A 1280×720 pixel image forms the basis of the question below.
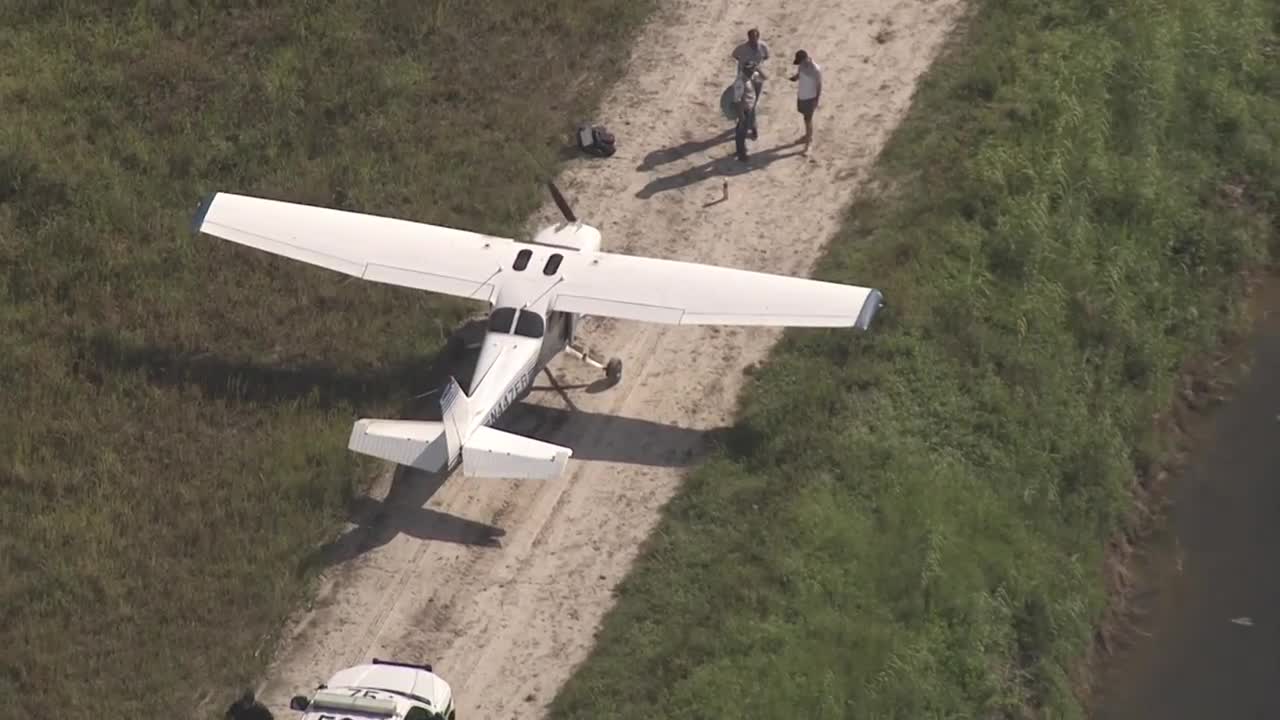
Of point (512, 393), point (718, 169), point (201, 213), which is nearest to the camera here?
point (512, 393)

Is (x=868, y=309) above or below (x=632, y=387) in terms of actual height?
above

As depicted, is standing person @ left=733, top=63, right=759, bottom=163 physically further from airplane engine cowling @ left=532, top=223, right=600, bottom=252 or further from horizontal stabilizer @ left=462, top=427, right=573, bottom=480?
horizontal stabilizer @ left=462, top=427, right=573, bottom=480

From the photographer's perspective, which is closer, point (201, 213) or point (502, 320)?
point (502, 320)

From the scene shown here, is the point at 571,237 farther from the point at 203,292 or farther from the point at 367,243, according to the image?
the point at 203,292

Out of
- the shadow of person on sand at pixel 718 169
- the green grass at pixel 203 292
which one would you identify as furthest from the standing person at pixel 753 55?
the green grass at pixel 203 292

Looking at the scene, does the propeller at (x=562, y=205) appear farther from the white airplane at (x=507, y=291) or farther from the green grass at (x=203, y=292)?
the green grass at (x=203, y=292)

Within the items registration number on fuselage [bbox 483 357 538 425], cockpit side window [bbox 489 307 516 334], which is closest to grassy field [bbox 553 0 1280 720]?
registration number on fuselage [bbox 483 357 538 425]

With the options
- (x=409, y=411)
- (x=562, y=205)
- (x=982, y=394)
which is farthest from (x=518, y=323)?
(x=982, y=394)
